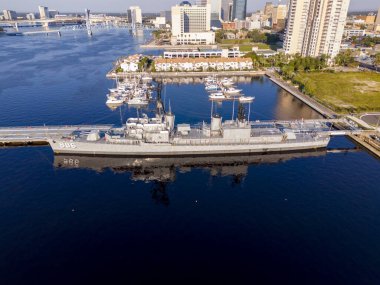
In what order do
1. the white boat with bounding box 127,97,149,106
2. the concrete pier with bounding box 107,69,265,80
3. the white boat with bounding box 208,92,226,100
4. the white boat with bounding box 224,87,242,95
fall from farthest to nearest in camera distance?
the concrete pier with bounding box 107,69,265,80 < the white boat with bounding box 224,87,242,95 < the white boat with bounding box 208,92,226,100 < the white boat with bounding box 127,97,149,106

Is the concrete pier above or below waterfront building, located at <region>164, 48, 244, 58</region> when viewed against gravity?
below

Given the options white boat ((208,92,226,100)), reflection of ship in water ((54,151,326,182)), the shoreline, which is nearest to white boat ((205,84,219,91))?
white boat ((208,92,226,100))

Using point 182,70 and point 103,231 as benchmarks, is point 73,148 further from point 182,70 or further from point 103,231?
point 182,70

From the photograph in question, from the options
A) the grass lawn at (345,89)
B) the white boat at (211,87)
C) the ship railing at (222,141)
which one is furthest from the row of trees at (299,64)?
the ship railing at (222,141)

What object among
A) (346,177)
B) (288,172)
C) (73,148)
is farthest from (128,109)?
(346,177)

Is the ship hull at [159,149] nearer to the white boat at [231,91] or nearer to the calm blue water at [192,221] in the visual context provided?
the calm blue water at [192,221]

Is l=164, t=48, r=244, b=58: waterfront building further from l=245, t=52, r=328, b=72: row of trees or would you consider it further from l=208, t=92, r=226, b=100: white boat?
l=208, t=92, r=226, b=100: white boat

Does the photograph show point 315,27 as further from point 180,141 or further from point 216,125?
point 180,141
